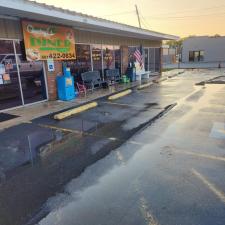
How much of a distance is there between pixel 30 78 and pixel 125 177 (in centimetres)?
794

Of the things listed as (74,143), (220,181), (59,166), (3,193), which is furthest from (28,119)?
(220,181)

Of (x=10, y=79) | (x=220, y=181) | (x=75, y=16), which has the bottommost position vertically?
(x=220, y=181)

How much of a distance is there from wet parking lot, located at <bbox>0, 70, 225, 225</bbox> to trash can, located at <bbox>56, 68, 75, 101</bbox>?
143 inches

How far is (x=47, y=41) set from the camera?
33.2ft

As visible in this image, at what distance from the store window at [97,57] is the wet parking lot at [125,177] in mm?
7415

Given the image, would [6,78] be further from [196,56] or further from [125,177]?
[196,56]

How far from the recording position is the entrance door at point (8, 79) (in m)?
8.64

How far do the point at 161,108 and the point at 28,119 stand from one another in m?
5.02

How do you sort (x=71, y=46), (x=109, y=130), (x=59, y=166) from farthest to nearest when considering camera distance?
(x=71, y=46) < (x=109, y=130) < (x=59, y=166)

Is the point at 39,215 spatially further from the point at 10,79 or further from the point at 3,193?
the point at 10,79

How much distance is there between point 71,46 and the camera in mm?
11445

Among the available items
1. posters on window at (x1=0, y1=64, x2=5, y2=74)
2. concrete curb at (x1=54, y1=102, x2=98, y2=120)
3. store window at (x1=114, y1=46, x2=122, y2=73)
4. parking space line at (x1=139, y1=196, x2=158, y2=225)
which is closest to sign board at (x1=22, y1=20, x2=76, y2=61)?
posters on window at (x1=0, y1=64, x2=5, y2=74)

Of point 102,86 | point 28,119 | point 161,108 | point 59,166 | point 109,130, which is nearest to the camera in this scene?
point 59,166

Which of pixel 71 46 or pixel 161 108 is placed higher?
pixel 71 46
